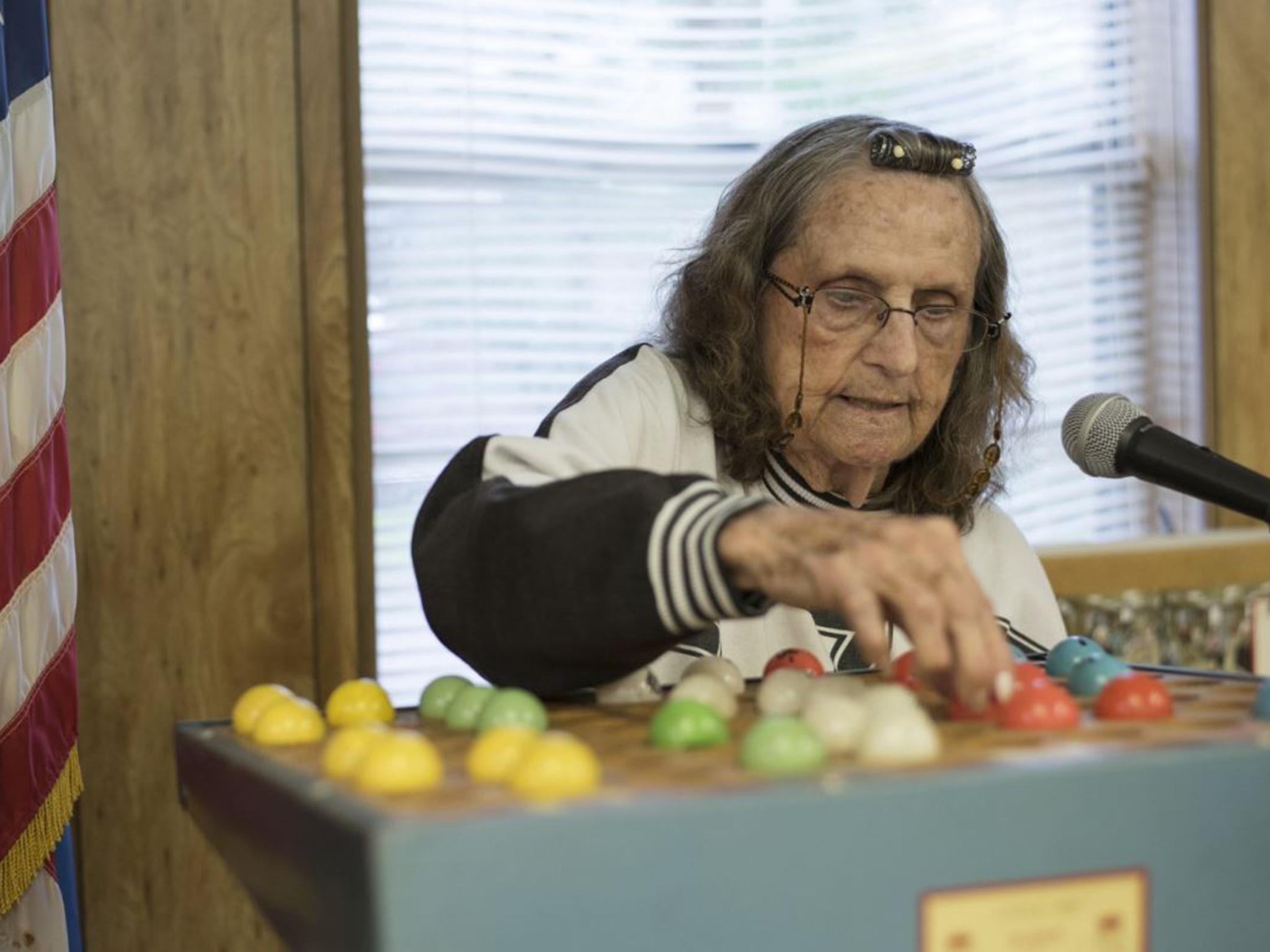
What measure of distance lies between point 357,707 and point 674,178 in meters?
2.07

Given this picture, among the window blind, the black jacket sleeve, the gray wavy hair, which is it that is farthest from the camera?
the window blind

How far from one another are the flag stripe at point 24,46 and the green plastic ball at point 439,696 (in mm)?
1363

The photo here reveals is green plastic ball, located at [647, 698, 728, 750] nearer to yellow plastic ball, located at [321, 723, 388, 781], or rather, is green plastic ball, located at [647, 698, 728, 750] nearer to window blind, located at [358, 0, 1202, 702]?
yellow plastic ball, located at [321, 723, 388, 781]

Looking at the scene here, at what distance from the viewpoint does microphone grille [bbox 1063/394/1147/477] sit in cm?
127

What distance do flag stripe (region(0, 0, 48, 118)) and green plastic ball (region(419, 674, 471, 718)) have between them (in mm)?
1363

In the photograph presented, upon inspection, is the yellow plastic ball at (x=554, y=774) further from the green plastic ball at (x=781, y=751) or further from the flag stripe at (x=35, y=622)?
the flag stripe at (x=35, y=622)

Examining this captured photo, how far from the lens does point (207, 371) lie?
8.04 ft

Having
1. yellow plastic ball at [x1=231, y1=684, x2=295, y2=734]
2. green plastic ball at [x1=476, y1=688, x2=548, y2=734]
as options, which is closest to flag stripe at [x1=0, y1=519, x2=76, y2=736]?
yellow plastic ball at [x1=231, y1=684, x2=295, y2=734]

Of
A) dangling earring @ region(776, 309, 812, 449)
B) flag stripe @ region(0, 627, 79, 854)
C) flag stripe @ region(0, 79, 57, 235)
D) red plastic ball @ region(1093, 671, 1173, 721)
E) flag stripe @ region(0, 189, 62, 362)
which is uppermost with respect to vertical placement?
flag stripe @ region(0, 79, 57, 235)

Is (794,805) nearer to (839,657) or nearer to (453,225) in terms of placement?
(839,657)

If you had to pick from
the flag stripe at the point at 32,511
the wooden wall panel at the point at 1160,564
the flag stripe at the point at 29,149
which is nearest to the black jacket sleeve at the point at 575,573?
the flag stripe at the point at 32,511

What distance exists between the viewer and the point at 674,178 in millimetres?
2949

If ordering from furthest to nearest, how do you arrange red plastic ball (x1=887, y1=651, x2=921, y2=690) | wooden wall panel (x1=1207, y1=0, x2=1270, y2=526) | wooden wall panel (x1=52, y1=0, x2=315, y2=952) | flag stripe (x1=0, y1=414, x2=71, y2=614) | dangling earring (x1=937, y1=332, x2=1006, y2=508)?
wooden wall panel (x1=1207, y1=0, x2=1270, y2=526), wooden wall panel (x1=52, y1=0, x2=315, y2=952), flag stripe (x1=0, y1=414, x2=71, y2=614), dangling earring (x1=937, y1=332, x2=1006, y2=508), red plastic ball (x1=887, y1=651, x2=921, y2=690)

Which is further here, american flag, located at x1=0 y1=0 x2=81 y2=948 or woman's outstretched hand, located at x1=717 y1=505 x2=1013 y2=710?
american flag, located at x1=0 y1=0 x2=81 y2=948
